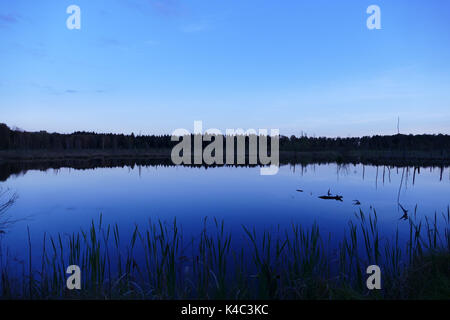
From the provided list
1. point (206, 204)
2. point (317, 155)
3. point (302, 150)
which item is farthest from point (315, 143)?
point (206, 204)

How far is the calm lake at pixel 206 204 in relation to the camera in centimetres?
1227

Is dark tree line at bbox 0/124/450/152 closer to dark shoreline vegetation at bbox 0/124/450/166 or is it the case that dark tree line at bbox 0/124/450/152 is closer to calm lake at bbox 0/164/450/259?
dark shoreline vegetation at bbox 0/124/450/166

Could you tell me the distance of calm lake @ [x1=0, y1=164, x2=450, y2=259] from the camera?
12.3 meters

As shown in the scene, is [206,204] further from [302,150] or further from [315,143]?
[315,143]

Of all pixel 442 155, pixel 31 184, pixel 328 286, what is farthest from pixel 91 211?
pixel 442 155

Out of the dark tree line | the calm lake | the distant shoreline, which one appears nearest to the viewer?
the calm lake

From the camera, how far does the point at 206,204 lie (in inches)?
674

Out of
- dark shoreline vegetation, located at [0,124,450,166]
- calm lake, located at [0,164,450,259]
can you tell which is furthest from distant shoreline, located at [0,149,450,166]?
calm lake, located at [0,164,450,259]

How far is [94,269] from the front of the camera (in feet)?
17.9

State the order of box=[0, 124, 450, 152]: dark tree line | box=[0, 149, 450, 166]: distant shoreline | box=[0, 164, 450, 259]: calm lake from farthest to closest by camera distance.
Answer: box=[0, 124, 450, 152]: dark tree line → box=[0, 149, 450, 166]: distant shoreline → box=[0, 164, 450, 259]: calm lake

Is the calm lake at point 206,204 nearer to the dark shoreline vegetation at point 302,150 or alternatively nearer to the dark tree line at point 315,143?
the dark shoreline vegetation at point 302,150
